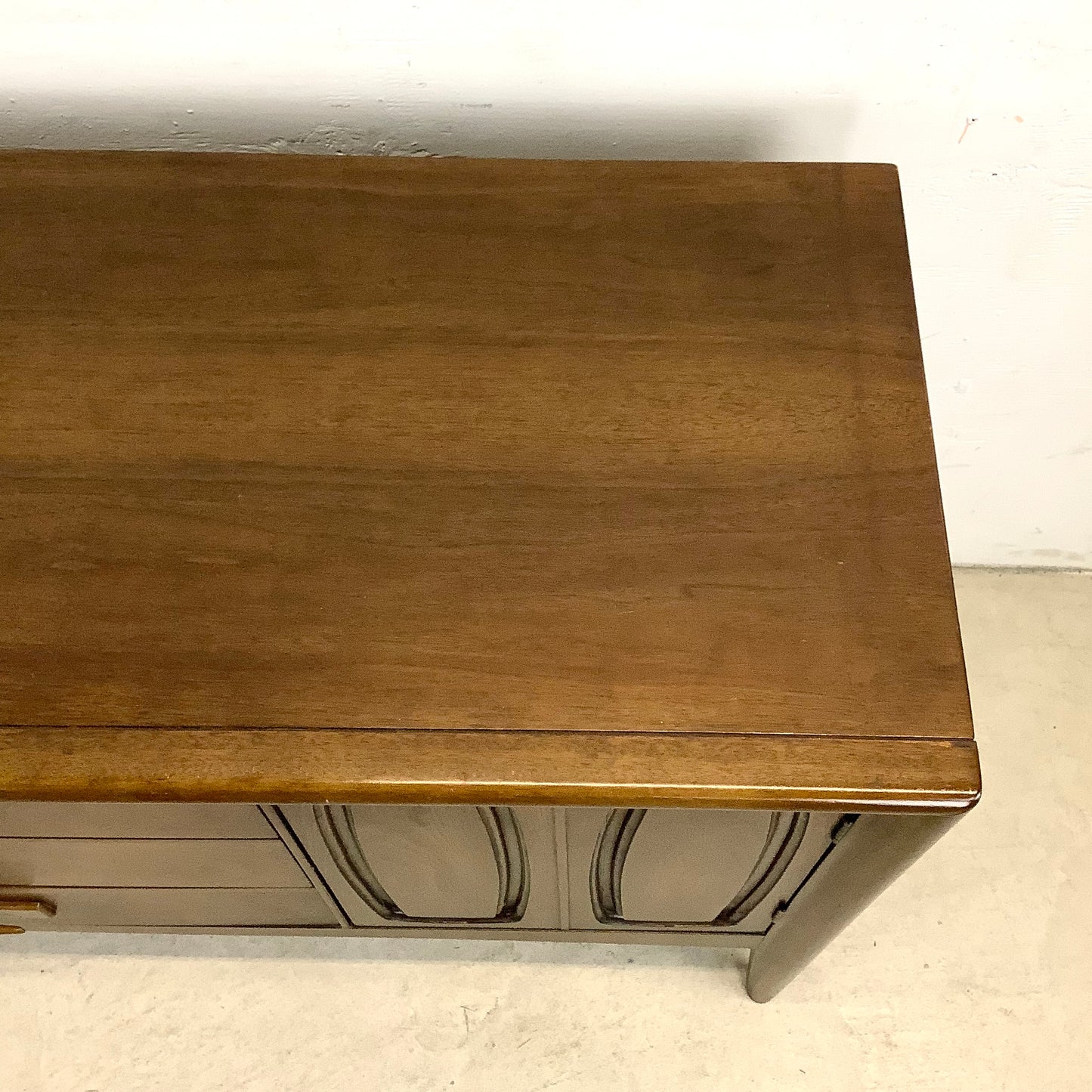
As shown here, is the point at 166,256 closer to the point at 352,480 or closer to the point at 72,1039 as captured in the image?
the point at 352,480

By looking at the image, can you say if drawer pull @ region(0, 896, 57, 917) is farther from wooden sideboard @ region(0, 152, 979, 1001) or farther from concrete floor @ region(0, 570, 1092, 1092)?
concrete floor @ region(0, 570, 1092, 1092)

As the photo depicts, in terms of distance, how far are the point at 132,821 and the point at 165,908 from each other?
254 mm

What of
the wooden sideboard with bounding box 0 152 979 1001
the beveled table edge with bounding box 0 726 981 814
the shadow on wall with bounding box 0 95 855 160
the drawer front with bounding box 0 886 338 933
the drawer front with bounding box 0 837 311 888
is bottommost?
the drawer front with bounding box 0 886 338 933

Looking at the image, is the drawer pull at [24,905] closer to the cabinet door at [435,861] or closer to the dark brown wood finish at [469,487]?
the cabinet door at [435,861]

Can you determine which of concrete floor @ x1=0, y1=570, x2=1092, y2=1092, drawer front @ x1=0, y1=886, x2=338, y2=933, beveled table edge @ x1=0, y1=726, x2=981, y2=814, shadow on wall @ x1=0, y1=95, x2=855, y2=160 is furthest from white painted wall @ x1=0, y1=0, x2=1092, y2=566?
concrete floor @ x1=0, y1=570, x2=1092, y2=1092

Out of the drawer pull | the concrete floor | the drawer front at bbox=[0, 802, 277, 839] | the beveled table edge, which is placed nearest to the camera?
the beveled table edge

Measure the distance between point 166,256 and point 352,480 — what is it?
0.21 m

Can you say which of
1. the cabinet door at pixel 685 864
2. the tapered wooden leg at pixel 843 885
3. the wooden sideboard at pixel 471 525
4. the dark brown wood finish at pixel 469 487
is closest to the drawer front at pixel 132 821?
the wooden sideboard at pixel 471 525

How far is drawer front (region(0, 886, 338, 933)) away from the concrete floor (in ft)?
0.64

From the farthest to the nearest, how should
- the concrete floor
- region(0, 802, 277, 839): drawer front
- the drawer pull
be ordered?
the concrete floor < the drawer pull < region(0, 802, 277, 839): drawer front

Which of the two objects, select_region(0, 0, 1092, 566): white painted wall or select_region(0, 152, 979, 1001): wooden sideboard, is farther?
select_region(0, 0, 1092, 566): white painted wall

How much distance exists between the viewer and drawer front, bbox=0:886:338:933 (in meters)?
0.81

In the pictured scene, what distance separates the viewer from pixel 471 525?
1.87 feet

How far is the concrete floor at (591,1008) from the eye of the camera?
3.35ft
